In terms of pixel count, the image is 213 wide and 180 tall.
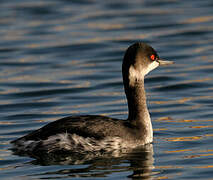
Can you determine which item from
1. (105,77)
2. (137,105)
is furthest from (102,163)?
(105,77)

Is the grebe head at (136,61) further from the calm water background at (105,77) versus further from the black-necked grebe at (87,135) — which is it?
the calm water background at (105,77)

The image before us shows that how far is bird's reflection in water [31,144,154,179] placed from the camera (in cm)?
994

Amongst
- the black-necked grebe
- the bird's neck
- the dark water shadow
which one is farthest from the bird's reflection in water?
the bird's neck

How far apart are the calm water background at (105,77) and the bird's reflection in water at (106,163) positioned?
2 centimetres

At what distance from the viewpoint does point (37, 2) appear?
2598 centimetres

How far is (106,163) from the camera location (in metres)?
10.5

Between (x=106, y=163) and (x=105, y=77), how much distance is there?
6962 mm

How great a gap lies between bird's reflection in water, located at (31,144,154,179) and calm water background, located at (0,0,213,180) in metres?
0.02

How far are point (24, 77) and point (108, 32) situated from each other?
5368 millimetres

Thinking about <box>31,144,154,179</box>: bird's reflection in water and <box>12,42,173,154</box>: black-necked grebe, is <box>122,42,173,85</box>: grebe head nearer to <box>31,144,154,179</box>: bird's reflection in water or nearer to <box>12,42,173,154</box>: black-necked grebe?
<box>12,42,173,154</box>: black-necked grebe

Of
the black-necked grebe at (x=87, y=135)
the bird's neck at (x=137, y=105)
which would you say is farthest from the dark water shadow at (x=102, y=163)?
the bird's neck at (x=137, y=105)

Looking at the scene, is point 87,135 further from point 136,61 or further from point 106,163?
point 136,61

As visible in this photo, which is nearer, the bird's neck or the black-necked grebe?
the black-necked grebe

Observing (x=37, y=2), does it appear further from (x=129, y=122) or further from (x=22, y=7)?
(x=129, y=122)
